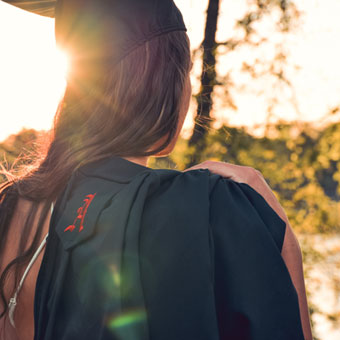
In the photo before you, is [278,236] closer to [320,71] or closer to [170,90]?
[170,90]

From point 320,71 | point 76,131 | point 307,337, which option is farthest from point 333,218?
point 76,131

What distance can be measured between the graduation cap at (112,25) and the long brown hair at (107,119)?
41 millimetres

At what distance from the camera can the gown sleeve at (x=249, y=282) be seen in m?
0.96

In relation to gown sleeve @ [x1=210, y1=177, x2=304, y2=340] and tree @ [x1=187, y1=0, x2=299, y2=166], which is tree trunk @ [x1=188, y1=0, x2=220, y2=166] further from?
gown sleeve @ [x1=210, y1=177, x2=304, y2=340]

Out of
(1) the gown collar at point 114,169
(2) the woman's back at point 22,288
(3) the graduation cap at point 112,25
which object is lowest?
(2) the woman's back at point 22,288

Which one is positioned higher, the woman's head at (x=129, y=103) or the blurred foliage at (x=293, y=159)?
the woman's head at (x=129, y=103)

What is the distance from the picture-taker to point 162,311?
93 centimetres

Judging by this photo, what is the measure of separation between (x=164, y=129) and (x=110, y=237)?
427 mm

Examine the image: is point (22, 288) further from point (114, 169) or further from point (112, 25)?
point (112, 25)

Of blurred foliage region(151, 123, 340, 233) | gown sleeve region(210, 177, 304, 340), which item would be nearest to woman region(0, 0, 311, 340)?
gown sleeve region(210, 177, 304, 340)

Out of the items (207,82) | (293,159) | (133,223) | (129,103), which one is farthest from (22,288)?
(293,159)

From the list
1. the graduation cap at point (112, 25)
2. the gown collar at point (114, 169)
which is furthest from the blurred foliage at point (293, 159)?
the gown collar at point (114, 169)

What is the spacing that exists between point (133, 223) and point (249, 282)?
0.31m

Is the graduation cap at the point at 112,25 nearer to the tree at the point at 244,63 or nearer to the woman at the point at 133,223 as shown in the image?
the woman at the point at 133,223
